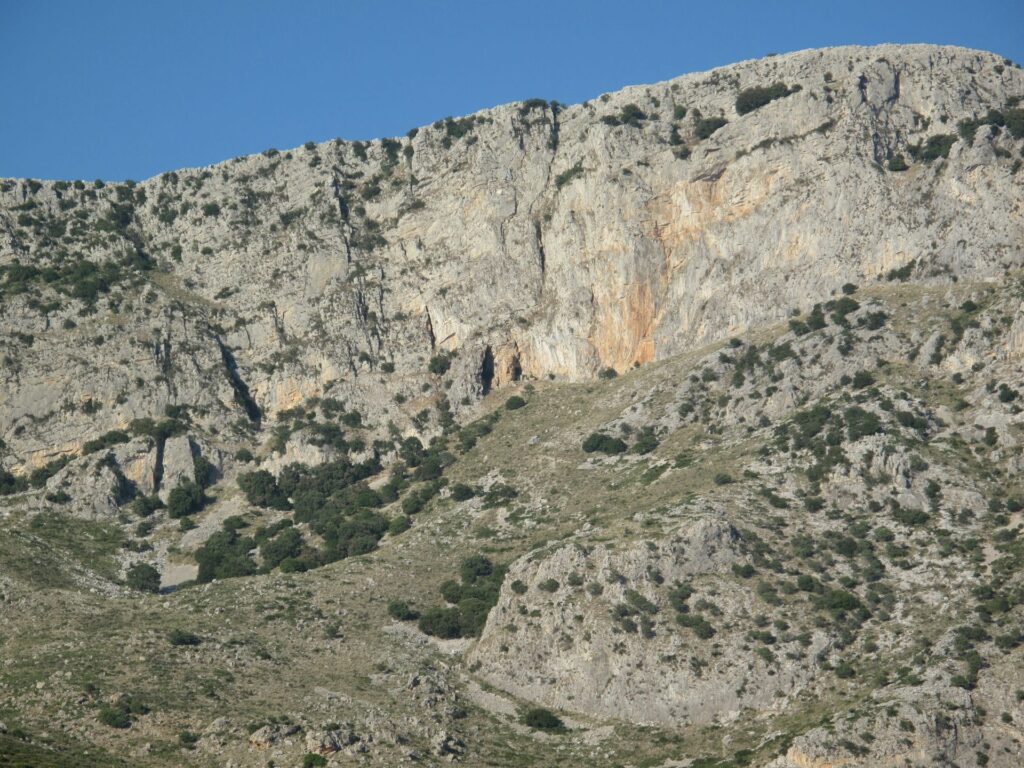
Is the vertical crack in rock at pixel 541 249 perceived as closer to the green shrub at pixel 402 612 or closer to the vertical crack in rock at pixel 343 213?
the vertical crack in rock at pixel 343 213

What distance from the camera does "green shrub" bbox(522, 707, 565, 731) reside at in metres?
91.6

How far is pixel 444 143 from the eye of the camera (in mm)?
149625

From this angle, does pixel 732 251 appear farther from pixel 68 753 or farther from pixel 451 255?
pixel 68 753

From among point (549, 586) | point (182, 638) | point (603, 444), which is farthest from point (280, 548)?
point (549, 586)

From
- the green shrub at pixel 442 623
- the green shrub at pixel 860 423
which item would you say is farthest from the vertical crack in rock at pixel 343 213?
the green shrub at pixel 860 423

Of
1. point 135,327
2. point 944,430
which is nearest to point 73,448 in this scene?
point 135,327

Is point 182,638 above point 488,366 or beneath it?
beneath

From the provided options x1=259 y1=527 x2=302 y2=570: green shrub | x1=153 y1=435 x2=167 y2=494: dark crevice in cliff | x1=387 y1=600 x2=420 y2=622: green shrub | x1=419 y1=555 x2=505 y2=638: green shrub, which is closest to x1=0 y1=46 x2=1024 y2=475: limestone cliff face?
x1=153 y1=435 x2=167 y2=494: dark crevice in cliff

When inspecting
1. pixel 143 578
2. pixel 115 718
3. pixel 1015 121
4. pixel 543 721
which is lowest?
pixel 543 721

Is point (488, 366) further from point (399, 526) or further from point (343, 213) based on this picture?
point (343, 213)

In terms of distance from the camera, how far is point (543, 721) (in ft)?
301

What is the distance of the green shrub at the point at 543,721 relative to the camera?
91562 mm

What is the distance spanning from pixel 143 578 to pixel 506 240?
1740 inches

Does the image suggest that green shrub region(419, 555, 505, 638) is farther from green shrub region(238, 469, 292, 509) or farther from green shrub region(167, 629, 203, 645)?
green shrub region(238, 469, 292, 509)
